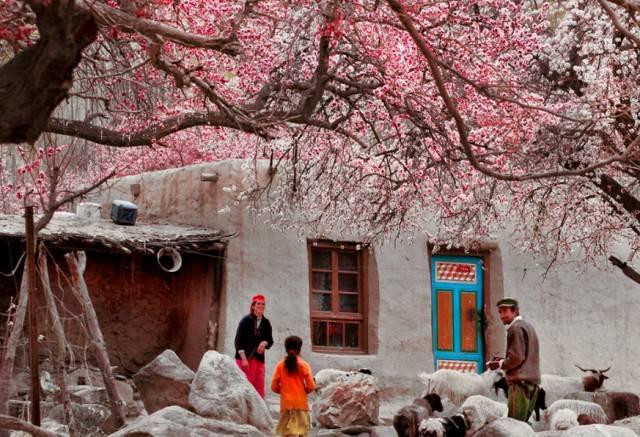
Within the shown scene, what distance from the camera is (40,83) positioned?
21.8ft

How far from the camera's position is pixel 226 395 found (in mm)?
14805

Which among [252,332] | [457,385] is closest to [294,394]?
[252,332]

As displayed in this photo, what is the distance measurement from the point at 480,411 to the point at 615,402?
4.15 m

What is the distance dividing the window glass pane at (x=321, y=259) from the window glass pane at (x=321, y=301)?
0.41 metres

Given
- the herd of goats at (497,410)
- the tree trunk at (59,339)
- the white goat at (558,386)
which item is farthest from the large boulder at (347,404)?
the tree trunk at (59,339)

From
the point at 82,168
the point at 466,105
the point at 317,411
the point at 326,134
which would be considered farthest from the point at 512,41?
the point at 82,168

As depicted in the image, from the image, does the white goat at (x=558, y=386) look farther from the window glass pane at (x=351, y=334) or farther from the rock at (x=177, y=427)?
the rock at (x=177, y=427)

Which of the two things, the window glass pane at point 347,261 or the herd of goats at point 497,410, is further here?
the window glass pane at point 347,261

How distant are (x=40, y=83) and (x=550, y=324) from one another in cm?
1561

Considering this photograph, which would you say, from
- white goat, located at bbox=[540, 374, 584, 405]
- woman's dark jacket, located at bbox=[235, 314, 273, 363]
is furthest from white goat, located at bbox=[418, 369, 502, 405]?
woman's dark jacket, located at bbox=[235, 314, 273, 363]

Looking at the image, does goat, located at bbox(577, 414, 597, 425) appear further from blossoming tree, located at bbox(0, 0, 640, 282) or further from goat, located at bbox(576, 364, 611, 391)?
goat, located at bbox(576, 364, 611, 391)

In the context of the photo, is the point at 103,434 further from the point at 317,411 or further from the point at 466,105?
the point at 466,105

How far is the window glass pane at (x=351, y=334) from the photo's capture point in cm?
2030

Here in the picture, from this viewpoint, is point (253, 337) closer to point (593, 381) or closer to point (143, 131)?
point (143, 131)
